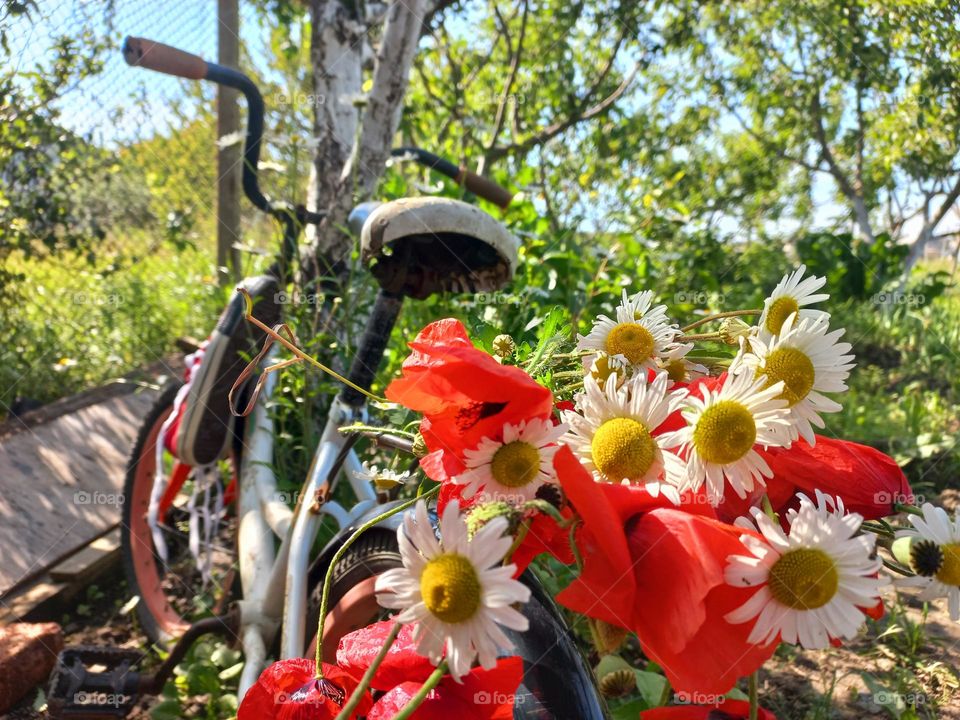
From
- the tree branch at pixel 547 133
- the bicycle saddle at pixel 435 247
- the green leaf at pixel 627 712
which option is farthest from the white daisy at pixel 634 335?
the tree branch at pixel 547 133

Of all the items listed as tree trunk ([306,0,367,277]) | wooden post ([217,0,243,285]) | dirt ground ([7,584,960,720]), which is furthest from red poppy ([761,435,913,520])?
wooden post ([217,0,243,285])

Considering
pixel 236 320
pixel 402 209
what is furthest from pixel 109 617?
pixel 402 209

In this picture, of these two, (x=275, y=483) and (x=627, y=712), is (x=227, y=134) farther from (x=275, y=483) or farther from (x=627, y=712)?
(x=627, y=712)

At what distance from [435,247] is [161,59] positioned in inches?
36.6

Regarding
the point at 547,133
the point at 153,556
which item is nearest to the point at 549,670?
the point at 153,556

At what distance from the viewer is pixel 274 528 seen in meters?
1.82

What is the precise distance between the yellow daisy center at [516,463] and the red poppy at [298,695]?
0.19 m

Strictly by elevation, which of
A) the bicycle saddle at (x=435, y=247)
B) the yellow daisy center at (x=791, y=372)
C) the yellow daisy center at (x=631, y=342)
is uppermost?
the bicycle saddle at (x=435, y=247)

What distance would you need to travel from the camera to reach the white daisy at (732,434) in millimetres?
402

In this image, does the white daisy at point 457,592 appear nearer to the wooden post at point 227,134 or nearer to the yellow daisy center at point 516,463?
the yellow daisy center at point 516,463

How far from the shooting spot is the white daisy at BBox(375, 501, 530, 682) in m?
0.35

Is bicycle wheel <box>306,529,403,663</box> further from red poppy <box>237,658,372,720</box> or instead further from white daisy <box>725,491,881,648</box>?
white daisy <box>725,491,881,648</box>

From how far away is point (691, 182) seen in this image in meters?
6.96

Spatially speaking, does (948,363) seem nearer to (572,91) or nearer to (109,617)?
(572,91)
